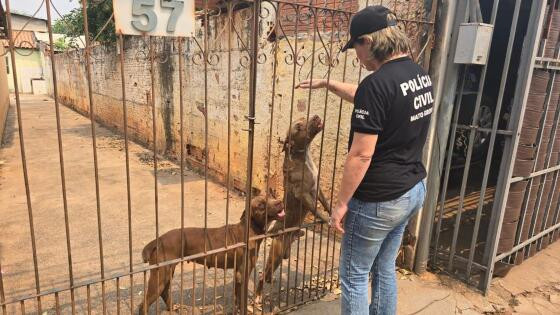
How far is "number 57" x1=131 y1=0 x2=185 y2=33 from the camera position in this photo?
2133mm

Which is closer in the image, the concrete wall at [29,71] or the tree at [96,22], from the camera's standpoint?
the tree at [96,22]

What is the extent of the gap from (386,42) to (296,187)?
1.73 metres

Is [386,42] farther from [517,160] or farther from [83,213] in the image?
[83,213]

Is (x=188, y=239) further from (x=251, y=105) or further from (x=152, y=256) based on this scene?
(x=251, y=105)

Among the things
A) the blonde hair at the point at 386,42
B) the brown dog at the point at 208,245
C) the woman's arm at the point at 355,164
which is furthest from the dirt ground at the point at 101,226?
the blonde hair at the point at 386,42

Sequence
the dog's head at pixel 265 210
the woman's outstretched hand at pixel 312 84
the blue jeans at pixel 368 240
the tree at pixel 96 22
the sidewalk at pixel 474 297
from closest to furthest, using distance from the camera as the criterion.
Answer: the blue jeans at pixel 368 240, the woman's outstretched hand at pixel 312 84, the dog's head at pixel 265 210, the sidewalk at pixel 474 297, the tree at pixel 96 22

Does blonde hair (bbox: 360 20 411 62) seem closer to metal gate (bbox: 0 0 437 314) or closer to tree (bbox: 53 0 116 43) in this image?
metal gate (bbox: 0 0 437 314)

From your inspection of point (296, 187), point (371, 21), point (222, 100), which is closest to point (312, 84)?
point (371, 21)

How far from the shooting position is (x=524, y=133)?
11.2 feet

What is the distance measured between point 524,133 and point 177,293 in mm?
3448

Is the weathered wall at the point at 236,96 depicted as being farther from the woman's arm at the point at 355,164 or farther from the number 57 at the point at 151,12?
the woman's arm at the point at 355,164

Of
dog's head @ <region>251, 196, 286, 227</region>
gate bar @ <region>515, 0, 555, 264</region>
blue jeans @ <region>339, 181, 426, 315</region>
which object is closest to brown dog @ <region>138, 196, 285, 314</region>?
dog's head @ <region>251, 196, 286, 227</region>

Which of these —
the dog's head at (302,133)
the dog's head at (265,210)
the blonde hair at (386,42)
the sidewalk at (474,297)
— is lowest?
the sidewalk at (474,297)

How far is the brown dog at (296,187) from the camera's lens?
10.8 feet
